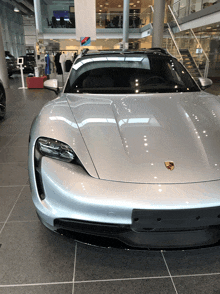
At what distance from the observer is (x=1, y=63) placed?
9867 mm

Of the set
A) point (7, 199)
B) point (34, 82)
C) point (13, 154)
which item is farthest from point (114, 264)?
point (34, 82)

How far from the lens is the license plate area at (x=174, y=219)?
1.18 metres

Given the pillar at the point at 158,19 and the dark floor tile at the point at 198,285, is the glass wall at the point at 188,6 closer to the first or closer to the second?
the pillar at the point at 158,19

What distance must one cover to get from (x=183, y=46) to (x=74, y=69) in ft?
34.6

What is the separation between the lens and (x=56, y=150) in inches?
58.3

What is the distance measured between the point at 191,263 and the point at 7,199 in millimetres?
1626

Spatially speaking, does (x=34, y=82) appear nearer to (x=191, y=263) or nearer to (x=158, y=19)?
(x=158, y=19)

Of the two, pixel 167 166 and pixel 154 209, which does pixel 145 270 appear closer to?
pixel 154 209

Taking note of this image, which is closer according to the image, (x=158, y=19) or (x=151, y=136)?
(x=151, y=136)

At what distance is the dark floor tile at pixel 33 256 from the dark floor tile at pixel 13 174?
751 millimetres

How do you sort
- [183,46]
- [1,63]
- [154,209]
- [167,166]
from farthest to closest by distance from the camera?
[183,46]
[1,63]
[167,166]
[154,209]

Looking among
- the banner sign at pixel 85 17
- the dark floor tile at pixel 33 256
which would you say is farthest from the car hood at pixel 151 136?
the banner sign at pixel 85 17

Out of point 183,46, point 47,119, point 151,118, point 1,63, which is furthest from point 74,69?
point 183,46

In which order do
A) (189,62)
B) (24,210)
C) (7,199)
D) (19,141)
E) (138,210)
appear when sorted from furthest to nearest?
(189,62)
(19,141)
(7,199)
(24,210)
(138,210)
